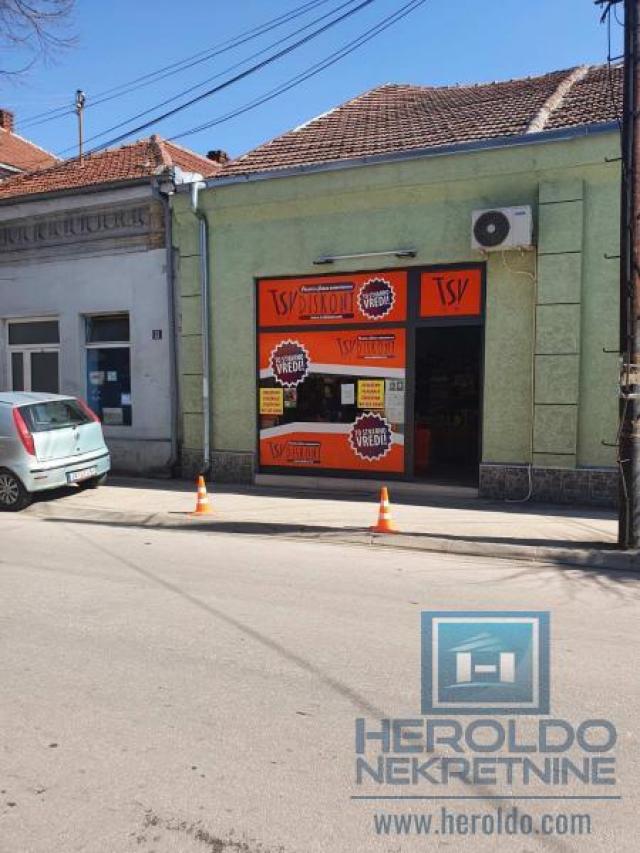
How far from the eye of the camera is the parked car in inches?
386

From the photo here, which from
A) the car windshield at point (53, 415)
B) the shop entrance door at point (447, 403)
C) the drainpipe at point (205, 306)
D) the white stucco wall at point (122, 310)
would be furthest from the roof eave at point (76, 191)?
the shop entrance door at point (447, 403)

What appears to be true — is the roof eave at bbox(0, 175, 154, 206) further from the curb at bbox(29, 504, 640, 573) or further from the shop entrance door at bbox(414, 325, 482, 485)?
the curb at bbox(29, 504, 640, 573)

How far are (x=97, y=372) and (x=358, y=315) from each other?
18.0 ft

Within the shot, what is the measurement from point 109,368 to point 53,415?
3.17 meters

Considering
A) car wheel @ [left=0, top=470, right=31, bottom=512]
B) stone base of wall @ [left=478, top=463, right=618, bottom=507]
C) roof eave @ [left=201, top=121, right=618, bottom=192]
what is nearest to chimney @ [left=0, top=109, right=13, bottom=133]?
roof eave @ [left=201, top=121, right=618, bottom=192]

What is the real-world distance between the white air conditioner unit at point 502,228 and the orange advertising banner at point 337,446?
3.04m

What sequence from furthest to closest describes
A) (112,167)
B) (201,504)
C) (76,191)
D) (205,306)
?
(112,167) → (76,191) → (205,306) → (201,504)

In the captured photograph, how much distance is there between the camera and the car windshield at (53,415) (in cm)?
996

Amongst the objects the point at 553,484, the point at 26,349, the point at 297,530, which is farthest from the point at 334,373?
the point at 26,349

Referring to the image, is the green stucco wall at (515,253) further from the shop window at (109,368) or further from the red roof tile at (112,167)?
the red roof tile at (112,167)

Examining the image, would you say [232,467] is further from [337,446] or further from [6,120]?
[6,120]

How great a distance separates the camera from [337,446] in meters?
11.4

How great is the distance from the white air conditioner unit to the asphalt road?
462 centimetres

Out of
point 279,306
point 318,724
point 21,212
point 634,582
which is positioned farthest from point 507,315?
point 21,212
